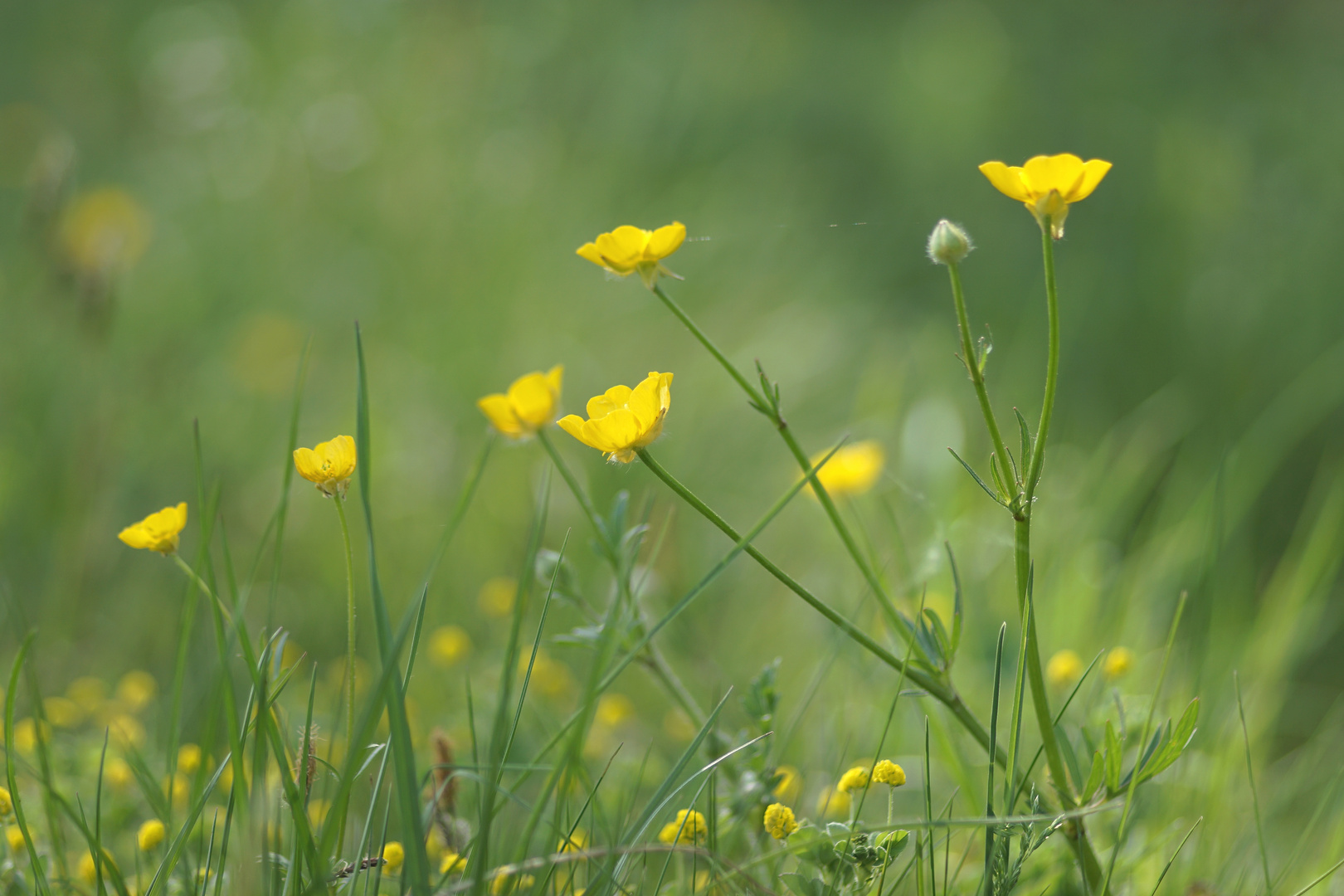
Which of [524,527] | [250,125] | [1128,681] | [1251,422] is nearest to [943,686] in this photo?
[1128,681]

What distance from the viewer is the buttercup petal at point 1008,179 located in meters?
0.74

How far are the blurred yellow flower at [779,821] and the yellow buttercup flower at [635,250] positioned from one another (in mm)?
480

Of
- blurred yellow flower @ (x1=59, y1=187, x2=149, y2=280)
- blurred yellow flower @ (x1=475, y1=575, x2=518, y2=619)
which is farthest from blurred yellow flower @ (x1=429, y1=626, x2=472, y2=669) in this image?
blurred yellow flower @ (x1=59, y1=187, x2=149, y2=280)

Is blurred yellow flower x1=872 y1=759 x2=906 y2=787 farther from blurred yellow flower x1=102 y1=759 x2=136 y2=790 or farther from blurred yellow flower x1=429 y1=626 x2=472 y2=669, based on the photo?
blurred yellow flower x1=102 y1=759 x2=136 y2=790

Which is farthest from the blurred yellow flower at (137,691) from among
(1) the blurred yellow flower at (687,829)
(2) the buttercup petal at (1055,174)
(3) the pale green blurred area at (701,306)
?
(2) the buttercup petal at (1055,174)

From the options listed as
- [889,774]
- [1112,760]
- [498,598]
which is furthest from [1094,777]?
[498,598]

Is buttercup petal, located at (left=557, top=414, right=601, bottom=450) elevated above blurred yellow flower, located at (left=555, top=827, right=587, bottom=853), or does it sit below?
above

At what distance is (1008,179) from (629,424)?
0.36 meters

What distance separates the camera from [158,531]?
0.88 meters

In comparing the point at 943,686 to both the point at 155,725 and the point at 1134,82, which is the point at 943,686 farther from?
the point at 1134,82

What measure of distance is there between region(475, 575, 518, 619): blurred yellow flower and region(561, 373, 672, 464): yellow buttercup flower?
627 mm

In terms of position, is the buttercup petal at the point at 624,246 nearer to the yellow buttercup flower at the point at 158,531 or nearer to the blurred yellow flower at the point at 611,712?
the yellow buttercup flower at the point at 158,531

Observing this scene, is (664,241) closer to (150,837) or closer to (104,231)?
(150,837)

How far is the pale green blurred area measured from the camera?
A: 1766 millimetres
